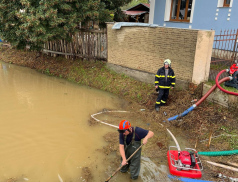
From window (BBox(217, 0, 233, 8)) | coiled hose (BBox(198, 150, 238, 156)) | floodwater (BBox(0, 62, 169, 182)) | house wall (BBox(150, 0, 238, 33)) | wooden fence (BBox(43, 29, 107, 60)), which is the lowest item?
floodwater (BBox(0, 62, 169, 182))

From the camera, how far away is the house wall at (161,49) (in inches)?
282

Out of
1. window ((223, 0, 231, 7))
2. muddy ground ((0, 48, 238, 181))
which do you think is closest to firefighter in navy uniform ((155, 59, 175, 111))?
muddy ground ((0, 48, 238, 181))

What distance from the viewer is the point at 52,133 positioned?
6309 mm

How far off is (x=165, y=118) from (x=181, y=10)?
26.1 feet

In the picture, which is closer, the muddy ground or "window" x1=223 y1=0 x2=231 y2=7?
the muddy ground

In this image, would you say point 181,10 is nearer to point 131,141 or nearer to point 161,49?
point 161,49

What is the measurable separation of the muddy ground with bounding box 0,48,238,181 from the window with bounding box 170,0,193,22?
217 inches

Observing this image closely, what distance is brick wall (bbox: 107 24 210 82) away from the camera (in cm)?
753

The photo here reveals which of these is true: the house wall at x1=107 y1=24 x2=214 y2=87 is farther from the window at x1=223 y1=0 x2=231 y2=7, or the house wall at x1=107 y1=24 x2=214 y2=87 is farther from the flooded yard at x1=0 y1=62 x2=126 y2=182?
the window at x1=223 y1=0 x2=231 y2=7

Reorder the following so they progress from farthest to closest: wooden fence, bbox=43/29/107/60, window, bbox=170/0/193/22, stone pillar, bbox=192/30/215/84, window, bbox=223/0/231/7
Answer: window, bbox=170/0/193/22, wooden fence, bbox=43/29/107/60, window, bbox=223/0/231/7, stone pillar, bbox=192/30/215/84

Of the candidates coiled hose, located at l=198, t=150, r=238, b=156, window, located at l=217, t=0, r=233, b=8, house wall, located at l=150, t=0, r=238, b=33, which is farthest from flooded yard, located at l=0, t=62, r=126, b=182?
window, located at l=217, t=0, r=233, b=8

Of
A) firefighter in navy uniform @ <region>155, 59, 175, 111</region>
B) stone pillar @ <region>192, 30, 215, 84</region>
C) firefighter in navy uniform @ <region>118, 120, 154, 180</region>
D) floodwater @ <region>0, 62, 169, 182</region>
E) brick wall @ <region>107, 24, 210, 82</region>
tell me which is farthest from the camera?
brick wall @ <region>107, 24, 210, 82</region>

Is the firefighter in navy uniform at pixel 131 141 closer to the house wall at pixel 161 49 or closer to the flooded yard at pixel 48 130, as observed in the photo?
the flooded yard at pixel 48 130

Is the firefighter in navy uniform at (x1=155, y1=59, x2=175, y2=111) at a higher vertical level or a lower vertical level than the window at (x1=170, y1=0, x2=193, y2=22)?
lower
